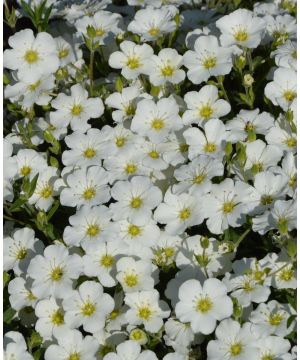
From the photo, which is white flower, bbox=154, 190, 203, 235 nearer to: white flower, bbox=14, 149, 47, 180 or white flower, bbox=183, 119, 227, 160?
white flower, bbox=183, 119, 227, 160

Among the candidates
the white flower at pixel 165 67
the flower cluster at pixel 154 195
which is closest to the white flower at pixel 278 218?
the flower cluster at pixel 154 195

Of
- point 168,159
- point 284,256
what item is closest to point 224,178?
point 168,159

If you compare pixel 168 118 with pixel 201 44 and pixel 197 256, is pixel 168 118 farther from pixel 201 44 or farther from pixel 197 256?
pixel 197 256

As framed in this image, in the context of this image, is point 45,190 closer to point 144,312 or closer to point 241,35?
point 144,312

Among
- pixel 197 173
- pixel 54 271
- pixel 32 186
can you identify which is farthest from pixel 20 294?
pixel 197 173

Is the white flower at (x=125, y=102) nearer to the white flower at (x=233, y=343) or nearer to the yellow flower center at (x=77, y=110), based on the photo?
the yellow flower center at (x=77, y=110)
